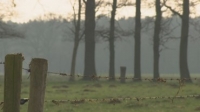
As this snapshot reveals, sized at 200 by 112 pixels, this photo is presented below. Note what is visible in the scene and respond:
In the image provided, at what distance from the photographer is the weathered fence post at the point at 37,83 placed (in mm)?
5691

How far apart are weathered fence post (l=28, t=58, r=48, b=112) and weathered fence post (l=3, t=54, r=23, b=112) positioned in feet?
0.60

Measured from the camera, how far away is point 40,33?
105m

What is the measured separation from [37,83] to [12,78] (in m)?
0.34

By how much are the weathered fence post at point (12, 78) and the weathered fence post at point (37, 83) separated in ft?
0.60

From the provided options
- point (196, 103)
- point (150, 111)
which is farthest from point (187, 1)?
point (150, 111)

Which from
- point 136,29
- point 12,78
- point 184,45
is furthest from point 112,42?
point 12,78

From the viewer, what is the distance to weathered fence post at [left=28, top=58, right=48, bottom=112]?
569 cm

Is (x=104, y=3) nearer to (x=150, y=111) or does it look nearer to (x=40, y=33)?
(x=150, y=111)

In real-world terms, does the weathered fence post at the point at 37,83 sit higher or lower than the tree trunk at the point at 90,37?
lower

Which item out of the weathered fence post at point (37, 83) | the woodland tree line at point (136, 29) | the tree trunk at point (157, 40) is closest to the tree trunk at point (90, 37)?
the woodland tree line at point (136, 29)

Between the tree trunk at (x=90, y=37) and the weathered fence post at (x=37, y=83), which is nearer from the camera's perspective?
the weathered fence post at (x=37, y=83)

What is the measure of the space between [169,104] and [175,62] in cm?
10248

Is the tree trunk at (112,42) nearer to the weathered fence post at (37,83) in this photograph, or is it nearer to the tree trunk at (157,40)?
the tree trunk at (157,40)

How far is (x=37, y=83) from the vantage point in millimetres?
5715
